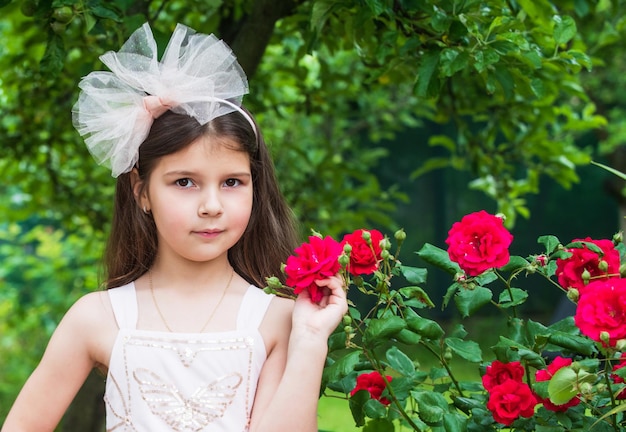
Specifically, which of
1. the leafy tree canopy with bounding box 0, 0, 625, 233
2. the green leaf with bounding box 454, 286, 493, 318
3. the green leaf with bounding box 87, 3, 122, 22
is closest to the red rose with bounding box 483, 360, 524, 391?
the green leaf with bounding box 454, 286, 493, 318

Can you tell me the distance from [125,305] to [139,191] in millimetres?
245

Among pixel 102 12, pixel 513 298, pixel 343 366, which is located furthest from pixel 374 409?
pixel 102 12

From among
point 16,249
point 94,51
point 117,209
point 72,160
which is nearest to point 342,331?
point 117,209

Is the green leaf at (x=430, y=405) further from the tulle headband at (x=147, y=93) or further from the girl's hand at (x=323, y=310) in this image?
the tulle headband at (x=147, y=93)

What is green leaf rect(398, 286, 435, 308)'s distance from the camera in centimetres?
179

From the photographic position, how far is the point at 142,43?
1.96 meters

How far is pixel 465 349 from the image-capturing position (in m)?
1.82

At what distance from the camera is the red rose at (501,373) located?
1.77 metres

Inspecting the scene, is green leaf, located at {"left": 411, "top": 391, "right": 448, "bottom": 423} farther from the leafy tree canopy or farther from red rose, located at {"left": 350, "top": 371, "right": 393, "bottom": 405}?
the leafy tree canopy

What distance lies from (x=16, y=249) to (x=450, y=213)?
363 centimetres

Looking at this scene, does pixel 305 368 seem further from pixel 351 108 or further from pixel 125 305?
pixel 351 108

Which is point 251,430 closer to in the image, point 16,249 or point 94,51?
point 94,51

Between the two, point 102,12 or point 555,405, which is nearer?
point 555,405

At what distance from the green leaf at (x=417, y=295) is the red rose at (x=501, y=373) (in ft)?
0.57
